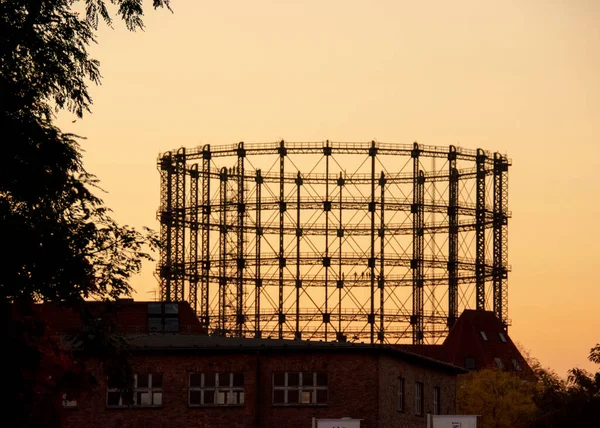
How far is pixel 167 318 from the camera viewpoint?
79.4 meters

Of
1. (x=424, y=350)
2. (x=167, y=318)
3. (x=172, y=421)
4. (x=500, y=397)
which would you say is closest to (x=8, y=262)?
(x=172, y=421)

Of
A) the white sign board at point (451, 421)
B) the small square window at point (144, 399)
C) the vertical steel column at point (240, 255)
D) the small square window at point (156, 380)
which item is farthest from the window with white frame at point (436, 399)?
the vertical steel column at point (240, 255)

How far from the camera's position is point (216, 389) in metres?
56.5

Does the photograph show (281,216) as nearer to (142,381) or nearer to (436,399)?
(436,399)

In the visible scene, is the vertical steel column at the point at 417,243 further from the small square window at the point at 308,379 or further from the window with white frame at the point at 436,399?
the small square window at the point at 308,379

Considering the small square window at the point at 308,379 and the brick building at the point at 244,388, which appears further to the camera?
the small square window at the point at 308,379

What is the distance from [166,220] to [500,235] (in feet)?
69.5

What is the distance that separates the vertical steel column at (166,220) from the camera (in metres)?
98.6

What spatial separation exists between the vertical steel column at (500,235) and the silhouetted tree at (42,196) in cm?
7468

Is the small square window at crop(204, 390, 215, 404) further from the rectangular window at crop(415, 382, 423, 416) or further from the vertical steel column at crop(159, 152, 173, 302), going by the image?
the vertical steel column at crop(159, 152, 173, 302)

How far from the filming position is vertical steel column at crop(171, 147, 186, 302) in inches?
3898

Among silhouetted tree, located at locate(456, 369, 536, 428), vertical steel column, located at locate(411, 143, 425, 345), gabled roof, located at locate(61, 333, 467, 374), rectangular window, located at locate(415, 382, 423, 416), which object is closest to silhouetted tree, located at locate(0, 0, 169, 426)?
gabled roof, located at locate(61, 333, 467, 374)

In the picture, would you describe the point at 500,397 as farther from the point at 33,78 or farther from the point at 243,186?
the point at 33,78

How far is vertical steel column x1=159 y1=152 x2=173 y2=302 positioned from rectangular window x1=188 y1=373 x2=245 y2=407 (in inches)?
1626
